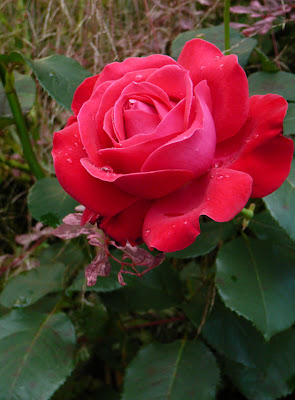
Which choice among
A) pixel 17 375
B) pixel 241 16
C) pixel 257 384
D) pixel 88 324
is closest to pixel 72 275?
pixel 88 324

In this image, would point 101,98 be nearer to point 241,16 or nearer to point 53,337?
point 53,337

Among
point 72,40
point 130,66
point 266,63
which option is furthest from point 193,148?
point 72,40

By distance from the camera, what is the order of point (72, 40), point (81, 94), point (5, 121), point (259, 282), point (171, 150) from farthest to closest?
point (72, 40)
point (5, 121)
point (259, 282)
point (81, 94)
point (171, 150)

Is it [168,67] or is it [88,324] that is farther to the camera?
[88,324]

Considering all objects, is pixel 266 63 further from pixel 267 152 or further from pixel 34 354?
pixel 34 354

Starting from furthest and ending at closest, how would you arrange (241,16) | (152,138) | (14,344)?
(241,16) → (14,344) → (152,138)

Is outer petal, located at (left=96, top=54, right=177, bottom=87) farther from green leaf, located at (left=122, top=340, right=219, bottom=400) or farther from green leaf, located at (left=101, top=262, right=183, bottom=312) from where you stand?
green leaf, located at (left=122, top=340, right=219, bottom=400)
